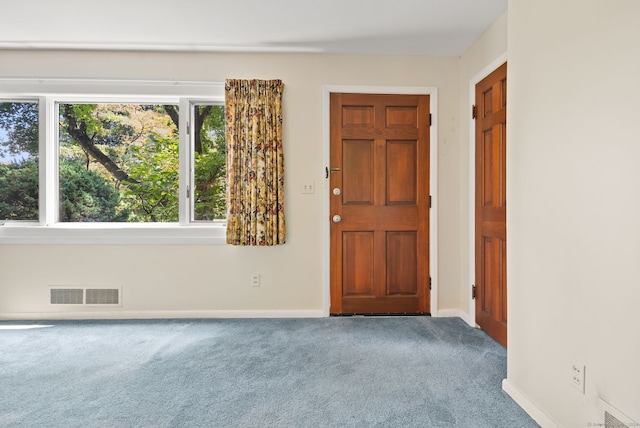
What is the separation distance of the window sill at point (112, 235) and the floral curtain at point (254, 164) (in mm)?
284

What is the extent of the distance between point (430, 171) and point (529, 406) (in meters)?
2.01

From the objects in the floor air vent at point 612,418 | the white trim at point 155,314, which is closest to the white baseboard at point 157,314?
the white trim at point 155,314

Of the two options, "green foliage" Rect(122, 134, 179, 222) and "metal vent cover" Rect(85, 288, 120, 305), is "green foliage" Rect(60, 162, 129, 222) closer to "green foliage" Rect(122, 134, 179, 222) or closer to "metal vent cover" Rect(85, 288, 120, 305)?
"green foliage" Rect(122, 134, 179, 222)

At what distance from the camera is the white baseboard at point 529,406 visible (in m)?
1.65

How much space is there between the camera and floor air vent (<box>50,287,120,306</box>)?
3.23m

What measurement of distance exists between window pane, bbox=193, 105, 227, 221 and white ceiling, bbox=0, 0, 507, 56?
0.58m

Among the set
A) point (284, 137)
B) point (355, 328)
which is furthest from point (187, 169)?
point (355, 328)

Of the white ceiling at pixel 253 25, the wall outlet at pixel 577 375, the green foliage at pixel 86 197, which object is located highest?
the white ceiling at pixel 253 25

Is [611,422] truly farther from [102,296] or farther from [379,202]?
[102,296]

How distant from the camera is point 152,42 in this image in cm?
304

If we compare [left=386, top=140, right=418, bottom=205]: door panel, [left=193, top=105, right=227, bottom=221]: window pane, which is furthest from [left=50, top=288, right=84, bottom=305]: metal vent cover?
[left=386, top=140, right=418, bottom=205]: door panel

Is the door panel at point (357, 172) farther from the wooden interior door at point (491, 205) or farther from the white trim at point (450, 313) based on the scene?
the white trim at point (450, 313)

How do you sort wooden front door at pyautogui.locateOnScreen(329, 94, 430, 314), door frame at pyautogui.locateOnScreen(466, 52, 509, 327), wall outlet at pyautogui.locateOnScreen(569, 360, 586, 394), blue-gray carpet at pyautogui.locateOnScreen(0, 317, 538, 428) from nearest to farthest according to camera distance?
wall outlet at pyautogui.locateOnScreen(569, 360, 586, 394) → blue-gray carpet at pyautogui.locateOnScreen(0, 317, 538, 428) → door frame at pyautogui.locateOnScreen(466, 52, 509, 327) → wooden front door at pyautogui.locateOnScreen(329, 94, 430, 314)

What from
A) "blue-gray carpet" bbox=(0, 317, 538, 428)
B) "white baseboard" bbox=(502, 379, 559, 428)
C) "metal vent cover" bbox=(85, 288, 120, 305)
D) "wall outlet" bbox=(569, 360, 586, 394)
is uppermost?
"wall outlet" bbox=(569, 360, 586, 394)
